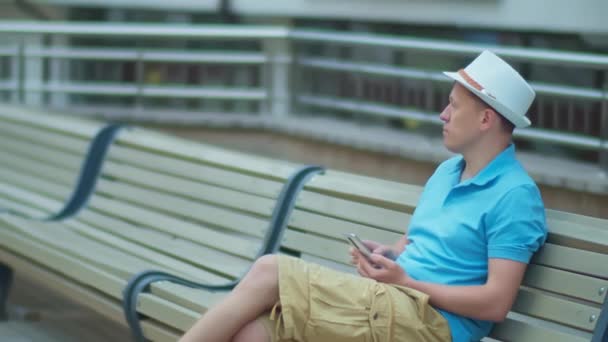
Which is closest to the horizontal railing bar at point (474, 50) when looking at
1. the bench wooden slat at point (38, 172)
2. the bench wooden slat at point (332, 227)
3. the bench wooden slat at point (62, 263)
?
the bench wooden slat at point (38, 172)

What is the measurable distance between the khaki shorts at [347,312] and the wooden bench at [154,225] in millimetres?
976

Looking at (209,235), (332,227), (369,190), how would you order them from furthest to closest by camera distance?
(209,235) → (332,227) → (369,190)

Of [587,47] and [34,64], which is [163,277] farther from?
[34,64]

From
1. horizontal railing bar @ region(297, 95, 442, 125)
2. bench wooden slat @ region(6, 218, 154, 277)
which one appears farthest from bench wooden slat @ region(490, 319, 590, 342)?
horizontal railing bar @ region(297, 95, 442, 125)

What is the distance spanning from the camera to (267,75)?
12.9 meters

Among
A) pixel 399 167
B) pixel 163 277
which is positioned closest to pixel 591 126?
pixel 399 167

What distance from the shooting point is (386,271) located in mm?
4211

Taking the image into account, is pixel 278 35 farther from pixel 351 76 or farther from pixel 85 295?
pixel 85 295

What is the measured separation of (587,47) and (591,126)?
128 inches

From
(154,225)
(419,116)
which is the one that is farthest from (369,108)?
(154,225)

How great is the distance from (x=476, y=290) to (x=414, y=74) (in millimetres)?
6275

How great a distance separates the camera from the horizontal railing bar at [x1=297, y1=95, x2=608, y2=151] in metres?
8.76

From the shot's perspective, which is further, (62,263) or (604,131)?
(604,131)

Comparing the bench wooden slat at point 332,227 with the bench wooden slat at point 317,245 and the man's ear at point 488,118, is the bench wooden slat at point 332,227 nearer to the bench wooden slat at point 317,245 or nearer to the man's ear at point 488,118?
the bench wooden slat at point 317,245
